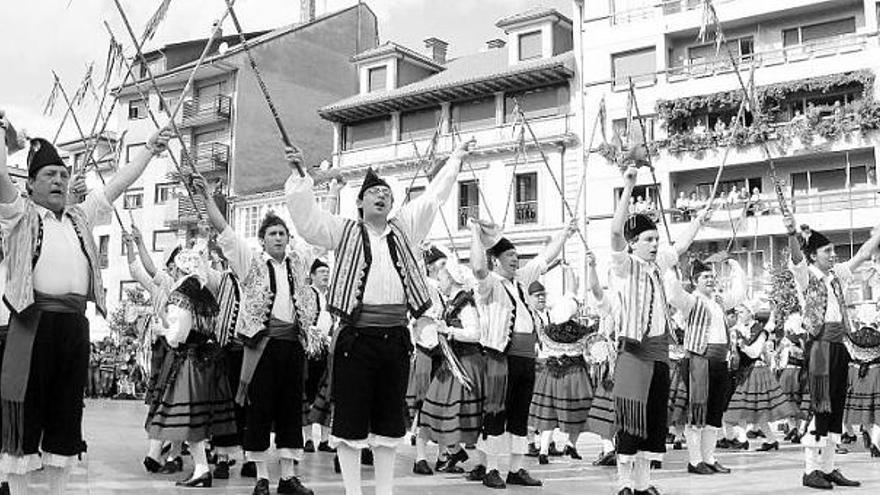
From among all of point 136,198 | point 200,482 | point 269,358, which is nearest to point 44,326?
point 269,358

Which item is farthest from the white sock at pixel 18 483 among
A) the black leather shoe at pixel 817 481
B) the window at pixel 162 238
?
the window at pixel 162 238

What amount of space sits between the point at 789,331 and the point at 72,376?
11.1 m

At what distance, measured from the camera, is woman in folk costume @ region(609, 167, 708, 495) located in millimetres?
6488

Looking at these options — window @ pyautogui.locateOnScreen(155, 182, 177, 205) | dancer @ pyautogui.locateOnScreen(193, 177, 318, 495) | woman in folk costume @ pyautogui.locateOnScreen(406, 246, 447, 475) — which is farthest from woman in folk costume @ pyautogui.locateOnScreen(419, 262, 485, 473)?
window @ pyautogui.locateOnScreen(155, 182, 177, 205)

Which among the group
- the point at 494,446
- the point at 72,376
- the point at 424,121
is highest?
the point at 424,121

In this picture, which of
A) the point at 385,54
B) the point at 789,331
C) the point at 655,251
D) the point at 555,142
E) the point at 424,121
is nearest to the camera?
the point at 655,251

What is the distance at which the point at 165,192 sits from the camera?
39.9 metres

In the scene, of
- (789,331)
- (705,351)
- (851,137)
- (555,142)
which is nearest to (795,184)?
(851,137)

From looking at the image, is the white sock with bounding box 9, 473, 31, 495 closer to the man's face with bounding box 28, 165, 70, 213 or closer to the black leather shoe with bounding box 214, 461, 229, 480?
the man's face with bounding box 28, 165, 70, 213

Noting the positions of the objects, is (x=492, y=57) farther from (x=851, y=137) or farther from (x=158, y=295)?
(x=158, y=295)

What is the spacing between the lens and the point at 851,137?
25250mm

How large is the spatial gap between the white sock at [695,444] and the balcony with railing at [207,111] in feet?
101

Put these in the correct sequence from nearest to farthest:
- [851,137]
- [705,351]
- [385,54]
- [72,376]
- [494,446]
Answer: [72,376]
[494,446]
[705,351]
[851,137]
[385,54]

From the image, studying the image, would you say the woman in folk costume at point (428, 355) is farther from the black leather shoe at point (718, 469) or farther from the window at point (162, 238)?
the window at point (162, 238)
